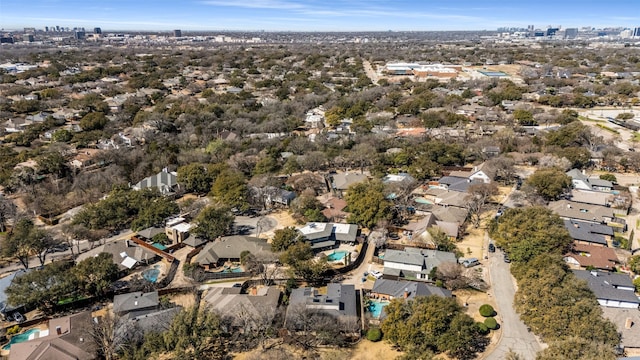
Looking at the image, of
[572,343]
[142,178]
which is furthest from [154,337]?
[142,178]

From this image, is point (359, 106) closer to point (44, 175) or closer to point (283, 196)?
point (283, 196)

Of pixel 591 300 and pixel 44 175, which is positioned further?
pixel 44 175

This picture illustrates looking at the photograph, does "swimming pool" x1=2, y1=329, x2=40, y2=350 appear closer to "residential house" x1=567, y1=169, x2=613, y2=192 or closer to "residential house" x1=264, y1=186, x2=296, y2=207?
"residential house" x1=264, y1=186, x2=296, y2=207

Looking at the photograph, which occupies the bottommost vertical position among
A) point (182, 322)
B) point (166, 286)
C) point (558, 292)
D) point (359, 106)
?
point (166, 286)

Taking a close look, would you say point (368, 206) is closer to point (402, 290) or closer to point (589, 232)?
point (402, 290)

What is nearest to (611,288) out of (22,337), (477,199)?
(477,199)
